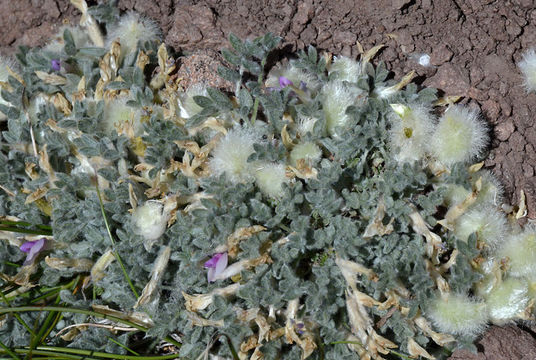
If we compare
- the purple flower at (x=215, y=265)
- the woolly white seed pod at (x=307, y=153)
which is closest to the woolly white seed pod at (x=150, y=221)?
the purple flower at (x=215, y=265)

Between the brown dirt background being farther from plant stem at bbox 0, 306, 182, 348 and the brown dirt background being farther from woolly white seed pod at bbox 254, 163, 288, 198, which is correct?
plant stem at bbox 0, 306, 182, 348

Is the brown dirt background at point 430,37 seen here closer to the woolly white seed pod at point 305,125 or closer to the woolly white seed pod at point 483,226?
the woolly white seed pod at point 483,226

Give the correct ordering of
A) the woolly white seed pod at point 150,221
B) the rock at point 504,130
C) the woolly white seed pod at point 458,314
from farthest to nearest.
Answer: the rock at point 504,130 → the woolly white seed pod at point 150,221 → the woolly white seed pod at point 458,314

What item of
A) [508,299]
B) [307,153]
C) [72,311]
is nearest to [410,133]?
[307,153]

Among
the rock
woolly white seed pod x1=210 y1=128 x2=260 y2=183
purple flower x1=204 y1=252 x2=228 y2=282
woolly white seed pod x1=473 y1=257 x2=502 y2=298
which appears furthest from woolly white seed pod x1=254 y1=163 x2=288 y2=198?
the rock

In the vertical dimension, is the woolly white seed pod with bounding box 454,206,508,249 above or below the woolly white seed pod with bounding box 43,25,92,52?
below

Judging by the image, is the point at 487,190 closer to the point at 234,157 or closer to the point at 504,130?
the point at 504,130

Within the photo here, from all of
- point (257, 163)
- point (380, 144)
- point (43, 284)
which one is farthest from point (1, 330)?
point (380, 144)
